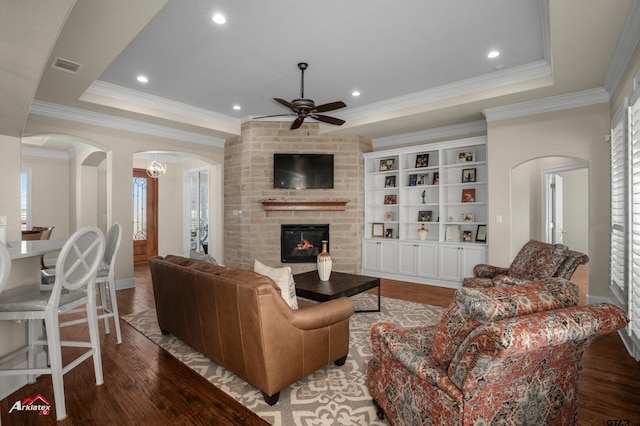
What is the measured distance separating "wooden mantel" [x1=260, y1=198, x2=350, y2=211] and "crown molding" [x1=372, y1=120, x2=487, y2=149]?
153 cm

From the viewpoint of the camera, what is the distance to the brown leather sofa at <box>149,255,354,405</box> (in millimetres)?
2029

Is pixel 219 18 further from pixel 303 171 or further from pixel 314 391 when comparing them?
pixel 303 171

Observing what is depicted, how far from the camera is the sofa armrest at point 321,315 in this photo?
215 cm

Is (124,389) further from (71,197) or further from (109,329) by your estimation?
(71,197)

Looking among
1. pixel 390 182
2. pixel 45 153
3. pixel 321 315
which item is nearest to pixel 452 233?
pixel 390 182

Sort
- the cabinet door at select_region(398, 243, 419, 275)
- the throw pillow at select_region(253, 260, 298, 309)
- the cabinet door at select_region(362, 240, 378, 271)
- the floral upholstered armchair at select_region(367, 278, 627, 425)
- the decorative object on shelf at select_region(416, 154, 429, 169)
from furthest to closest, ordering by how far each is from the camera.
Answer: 1. the cabinet door at select_region(362, 240, 378, 271)
2. the decorative object on shelf at select_region(416, 154, 429, 169)
3. the cabinet door at select_region(398, 243, 419, 275)
4. the throw pillow at select_region(253, 260, 298, 309)
5. the floral upholstered armchair at select_region(367, 278, 627, 425)

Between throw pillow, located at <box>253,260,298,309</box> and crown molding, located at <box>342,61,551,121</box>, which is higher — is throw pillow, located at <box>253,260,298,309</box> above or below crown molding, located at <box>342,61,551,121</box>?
below

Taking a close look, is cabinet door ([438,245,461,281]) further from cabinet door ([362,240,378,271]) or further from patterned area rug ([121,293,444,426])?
patterned area rug ([121,293,444,426])

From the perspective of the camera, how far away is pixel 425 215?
614 centimetres

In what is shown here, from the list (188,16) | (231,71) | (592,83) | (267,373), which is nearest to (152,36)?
(188,16)

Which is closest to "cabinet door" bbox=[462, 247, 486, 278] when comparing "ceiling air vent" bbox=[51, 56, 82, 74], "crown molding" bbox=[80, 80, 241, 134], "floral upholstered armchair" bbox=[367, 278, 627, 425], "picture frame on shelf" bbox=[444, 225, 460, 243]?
"picture frame on shelf" bbox=[444, 225, 460, 243]

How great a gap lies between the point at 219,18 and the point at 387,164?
13.7 ft

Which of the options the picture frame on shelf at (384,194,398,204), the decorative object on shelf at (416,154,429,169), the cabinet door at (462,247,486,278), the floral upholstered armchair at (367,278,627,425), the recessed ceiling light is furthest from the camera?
the picture frame on shelf at (384,194,398,204)

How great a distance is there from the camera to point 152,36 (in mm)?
3326
